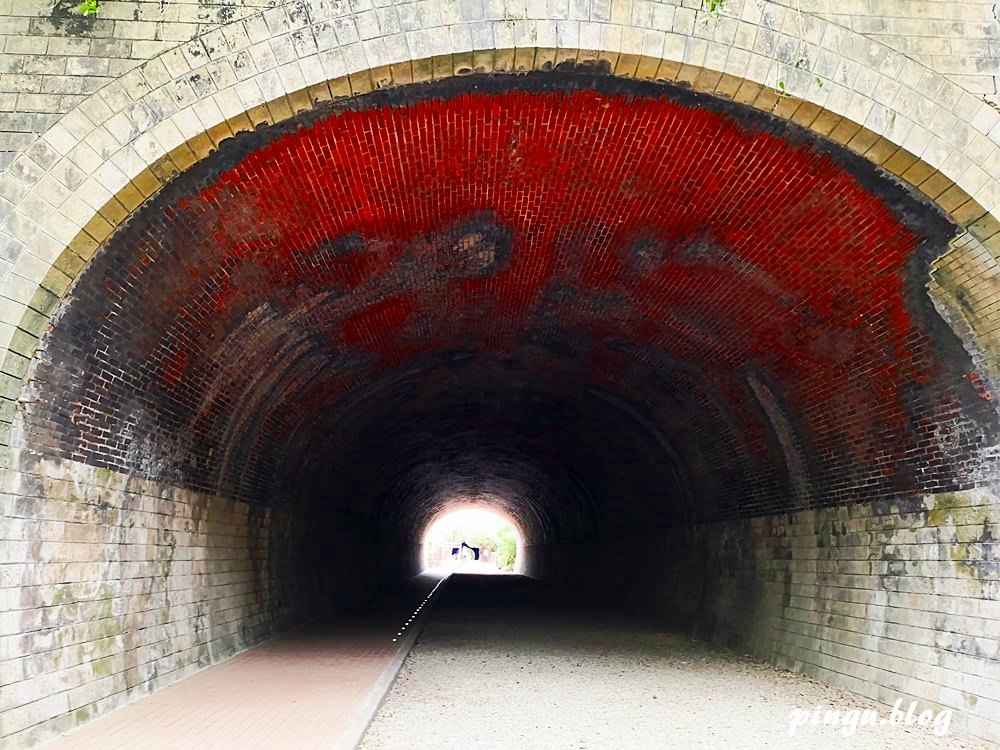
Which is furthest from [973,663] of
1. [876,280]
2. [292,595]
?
[292,595]

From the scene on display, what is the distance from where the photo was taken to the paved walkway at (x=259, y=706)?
21.9 ft

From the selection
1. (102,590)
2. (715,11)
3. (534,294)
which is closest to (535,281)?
(534,294)

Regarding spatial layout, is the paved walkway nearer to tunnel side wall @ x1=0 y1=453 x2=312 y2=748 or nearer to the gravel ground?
tunnel side wall @ x1=0 y1=453 x2=312 y2=748

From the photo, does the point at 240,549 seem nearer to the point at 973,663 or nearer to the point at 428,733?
the point at 428,733

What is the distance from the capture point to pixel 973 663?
24.2ft

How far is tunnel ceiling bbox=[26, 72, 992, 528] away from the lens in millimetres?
7230

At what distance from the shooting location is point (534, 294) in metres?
10.8

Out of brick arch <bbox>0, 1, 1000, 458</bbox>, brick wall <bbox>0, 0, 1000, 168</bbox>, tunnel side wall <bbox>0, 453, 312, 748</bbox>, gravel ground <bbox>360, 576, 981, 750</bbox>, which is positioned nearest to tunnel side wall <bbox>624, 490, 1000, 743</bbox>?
gravel ground <bbox>360, 576, 981, 750</bbox>

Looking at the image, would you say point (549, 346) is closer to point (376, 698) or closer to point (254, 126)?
point (376, 698)

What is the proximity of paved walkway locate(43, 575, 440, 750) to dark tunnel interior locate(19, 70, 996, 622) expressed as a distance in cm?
213

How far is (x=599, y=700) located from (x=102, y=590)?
489 centimetres

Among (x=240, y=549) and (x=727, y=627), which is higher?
(x=240, y=549)

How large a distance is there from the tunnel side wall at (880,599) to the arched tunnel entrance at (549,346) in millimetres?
34

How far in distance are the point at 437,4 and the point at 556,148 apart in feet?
5.42
